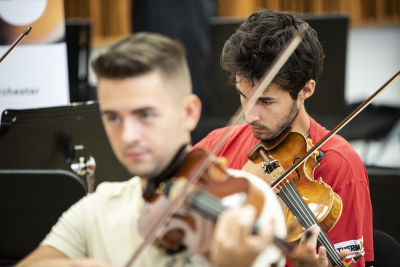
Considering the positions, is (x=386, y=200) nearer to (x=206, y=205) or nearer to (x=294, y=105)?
(x=294, y=105)

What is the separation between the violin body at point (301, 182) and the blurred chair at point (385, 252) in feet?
0.76

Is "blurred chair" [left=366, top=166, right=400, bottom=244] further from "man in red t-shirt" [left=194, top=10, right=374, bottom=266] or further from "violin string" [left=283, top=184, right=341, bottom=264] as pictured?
"violin string" [left=283, top=184, right=341, bottom=264]

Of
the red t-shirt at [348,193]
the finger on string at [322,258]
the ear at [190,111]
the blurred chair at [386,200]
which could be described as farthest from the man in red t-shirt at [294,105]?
the blurred chair at [386,200]

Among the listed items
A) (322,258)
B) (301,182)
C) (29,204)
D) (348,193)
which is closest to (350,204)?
(348,193)

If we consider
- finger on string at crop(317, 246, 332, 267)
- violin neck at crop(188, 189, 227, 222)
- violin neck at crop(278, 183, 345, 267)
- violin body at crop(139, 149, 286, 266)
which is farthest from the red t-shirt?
violin neck at crop(188, 189, 227, 222)

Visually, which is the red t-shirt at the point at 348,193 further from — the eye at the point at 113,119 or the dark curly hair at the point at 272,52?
the eye at the point at 113,119

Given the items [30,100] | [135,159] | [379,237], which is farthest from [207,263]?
[30,100]

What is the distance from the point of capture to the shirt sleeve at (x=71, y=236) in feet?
3.35

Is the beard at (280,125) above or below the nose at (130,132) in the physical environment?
below

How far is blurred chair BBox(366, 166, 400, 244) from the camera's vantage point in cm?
227

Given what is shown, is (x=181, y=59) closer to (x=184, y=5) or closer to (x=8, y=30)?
(x=8, y=30)

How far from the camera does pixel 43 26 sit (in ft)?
7.25

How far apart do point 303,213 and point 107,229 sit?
576mm

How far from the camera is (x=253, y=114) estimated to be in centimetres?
155
